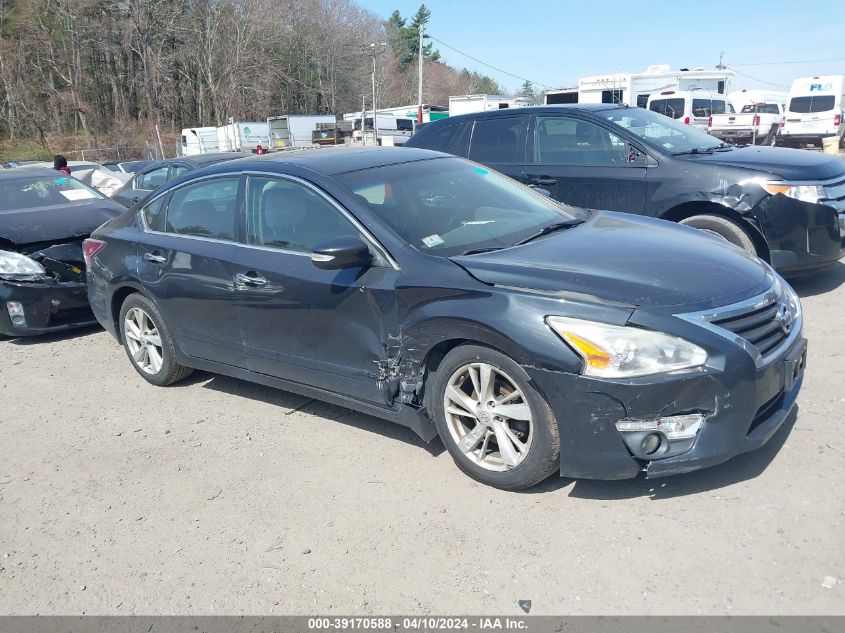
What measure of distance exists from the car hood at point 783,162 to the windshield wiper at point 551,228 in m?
2.67

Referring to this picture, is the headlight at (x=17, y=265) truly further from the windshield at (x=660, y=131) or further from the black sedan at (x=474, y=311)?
the windshield at (x=660, y=131)

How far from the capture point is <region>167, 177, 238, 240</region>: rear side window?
4629 millimetres

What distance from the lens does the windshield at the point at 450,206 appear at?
3.92 meters

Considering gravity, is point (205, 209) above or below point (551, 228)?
above

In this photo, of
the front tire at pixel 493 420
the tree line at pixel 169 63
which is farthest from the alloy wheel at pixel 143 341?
the tree line at pixel 169 63

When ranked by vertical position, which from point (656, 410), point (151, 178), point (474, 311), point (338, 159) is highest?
point (338, 159)

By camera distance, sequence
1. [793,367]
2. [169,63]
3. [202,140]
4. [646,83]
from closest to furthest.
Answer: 1. [793,367]
2. [646,83]
3. [202,140]
4. [169,63]

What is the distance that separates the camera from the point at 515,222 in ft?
14.1

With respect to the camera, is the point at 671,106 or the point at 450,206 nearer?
the point at 450,206

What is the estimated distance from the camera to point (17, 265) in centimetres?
657

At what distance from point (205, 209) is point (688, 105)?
23.5 m

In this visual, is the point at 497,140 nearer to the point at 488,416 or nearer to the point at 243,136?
the point at 488,416

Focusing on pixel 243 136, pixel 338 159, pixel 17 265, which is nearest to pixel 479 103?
pixel 243 136

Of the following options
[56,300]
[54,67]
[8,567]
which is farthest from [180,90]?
[8,567]
